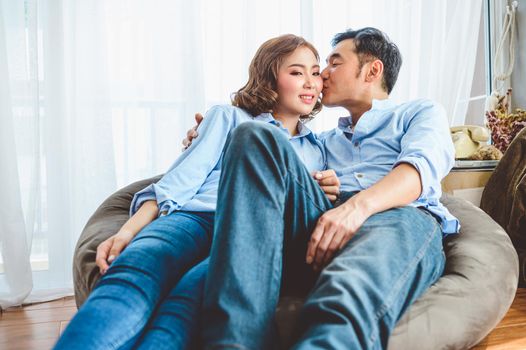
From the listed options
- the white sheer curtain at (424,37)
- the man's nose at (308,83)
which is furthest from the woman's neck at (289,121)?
the white sheer curtain at (424,37)

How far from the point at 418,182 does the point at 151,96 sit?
56.9 inches

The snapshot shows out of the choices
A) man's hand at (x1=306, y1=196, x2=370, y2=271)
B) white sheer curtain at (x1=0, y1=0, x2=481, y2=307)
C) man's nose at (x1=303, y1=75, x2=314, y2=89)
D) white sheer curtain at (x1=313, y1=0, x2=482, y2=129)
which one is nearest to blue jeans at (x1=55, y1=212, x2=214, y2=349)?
man's hand at (x1=306, y1=196, x2=370, y2=271)

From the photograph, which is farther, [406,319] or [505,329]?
[505,329]

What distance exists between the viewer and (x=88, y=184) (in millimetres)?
2158

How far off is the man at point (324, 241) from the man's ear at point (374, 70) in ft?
0.91

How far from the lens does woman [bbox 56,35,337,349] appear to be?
2.81ft

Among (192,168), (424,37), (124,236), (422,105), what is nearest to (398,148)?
(422,105)

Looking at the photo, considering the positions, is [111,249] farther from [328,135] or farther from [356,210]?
[328,135]

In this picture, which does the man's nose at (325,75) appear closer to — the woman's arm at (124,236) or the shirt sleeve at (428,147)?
the shirt sleeve at (428,147)

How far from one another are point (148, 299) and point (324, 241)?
38cm

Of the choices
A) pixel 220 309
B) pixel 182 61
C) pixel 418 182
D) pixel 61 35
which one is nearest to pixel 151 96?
pixel 182 61

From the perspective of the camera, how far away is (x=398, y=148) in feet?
4.63

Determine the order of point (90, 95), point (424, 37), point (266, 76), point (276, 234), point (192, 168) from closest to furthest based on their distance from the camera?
point (276, 234), point (192, 168), point (266, 76), point (90, 95), point (424, 37)

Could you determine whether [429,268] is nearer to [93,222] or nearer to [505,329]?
[505,329]
